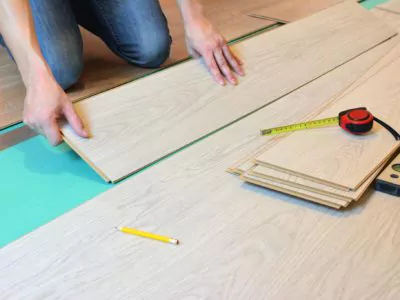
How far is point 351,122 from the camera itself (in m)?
1.39

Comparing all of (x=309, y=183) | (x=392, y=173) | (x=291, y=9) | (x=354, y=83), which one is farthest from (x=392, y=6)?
(x=309, y=183)

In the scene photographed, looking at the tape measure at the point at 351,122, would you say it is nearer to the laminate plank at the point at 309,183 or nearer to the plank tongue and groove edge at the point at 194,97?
the laminate plank at the point at 309,183

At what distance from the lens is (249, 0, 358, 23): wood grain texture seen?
309 cm

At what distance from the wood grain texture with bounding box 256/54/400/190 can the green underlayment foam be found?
0.58m

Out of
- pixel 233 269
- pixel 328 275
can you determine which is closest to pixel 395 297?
pixel 328 275

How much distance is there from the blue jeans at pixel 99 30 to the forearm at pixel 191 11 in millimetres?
284

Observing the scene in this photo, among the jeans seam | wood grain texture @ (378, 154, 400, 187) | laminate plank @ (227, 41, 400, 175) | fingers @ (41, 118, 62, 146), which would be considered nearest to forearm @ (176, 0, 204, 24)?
the jeans seam

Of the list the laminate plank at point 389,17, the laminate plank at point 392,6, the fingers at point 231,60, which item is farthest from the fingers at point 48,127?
the laminate plank at point 392,6

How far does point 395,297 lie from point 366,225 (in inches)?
9.4

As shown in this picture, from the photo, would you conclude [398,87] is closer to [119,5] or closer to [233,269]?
[233,269]

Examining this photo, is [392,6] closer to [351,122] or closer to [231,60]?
[231,60]

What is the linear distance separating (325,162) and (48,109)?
84cm

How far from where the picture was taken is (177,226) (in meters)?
1.27

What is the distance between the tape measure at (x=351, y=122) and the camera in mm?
1381
